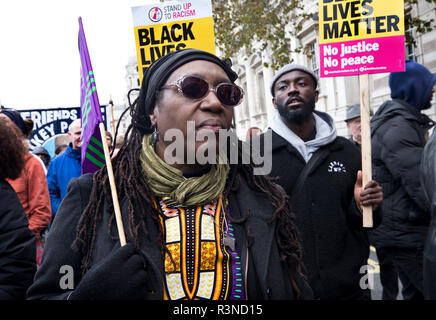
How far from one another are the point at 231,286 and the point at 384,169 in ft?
8.56

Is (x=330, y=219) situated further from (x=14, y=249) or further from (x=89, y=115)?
(x=14, y=249)

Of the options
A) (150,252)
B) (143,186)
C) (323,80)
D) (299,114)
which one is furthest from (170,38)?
(323,80)

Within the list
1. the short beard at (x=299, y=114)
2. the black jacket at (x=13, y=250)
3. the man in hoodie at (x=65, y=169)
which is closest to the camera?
the black jacket at (x=13, y=250)

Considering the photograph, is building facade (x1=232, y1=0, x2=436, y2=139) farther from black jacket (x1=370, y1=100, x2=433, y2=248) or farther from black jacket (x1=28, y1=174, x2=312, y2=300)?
black jacket (x1=28, y1=174, x2=312, y2=300)

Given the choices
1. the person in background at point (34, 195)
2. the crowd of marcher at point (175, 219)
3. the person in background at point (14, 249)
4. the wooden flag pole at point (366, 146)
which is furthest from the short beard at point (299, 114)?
the person in background at point (34, 195)

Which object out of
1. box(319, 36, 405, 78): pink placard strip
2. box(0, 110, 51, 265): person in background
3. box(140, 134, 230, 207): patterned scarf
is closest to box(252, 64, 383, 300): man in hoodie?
box(319, 36, 405, 78): pink placard strip

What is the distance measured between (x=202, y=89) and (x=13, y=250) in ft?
4.26

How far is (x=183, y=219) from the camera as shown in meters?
1.64

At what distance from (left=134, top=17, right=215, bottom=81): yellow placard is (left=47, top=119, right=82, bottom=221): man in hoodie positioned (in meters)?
1.76

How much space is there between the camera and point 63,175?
4.81 m

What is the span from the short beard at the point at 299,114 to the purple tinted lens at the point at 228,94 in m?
1.60

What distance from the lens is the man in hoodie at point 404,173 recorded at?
3.48m

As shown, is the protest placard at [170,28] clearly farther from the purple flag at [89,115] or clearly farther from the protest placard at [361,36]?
the purple flag at [89,115]

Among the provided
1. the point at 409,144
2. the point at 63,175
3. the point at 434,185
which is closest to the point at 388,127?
the point at 409,144
